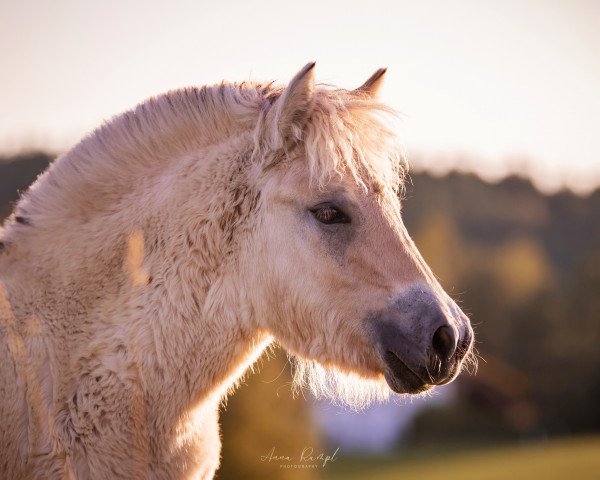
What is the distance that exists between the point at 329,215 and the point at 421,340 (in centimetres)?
95

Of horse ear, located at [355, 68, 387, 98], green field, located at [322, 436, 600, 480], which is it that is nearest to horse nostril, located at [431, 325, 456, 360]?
horse ear, located at [355, 68, 387, 98]

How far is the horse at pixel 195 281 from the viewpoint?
3.82 meters

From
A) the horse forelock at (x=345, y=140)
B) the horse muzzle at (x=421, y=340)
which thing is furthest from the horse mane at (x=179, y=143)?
the horse muzzle at (x=421, y=340)

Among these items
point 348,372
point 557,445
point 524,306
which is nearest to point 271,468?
point 348,372

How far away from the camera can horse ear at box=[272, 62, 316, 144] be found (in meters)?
4.05

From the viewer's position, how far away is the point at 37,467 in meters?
3.71

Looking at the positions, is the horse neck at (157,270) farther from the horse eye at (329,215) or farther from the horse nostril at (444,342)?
the horse nostril at (444,342)

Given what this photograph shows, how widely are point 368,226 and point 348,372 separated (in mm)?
982

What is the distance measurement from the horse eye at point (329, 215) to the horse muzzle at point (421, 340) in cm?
62

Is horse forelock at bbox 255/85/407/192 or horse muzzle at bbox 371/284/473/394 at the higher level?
horse forelock at bbox 255/85/407/192

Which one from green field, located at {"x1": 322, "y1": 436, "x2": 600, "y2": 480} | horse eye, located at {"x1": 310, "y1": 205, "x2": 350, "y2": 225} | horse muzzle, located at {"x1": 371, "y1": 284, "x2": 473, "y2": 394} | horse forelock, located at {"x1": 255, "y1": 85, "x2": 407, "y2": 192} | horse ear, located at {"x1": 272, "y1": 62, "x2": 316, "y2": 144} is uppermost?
horse ear, located at {"x1": 272, "y1": 62, "x2": 316, "y2": 144}

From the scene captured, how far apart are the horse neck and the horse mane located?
2 cm

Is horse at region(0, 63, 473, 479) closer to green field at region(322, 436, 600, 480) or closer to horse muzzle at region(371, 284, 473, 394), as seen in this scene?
horse muzzle at region(371, 284, 473, 394)

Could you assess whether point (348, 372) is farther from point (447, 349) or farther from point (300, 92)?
point (300, 92)
